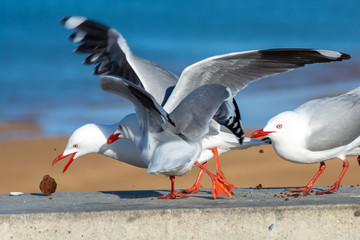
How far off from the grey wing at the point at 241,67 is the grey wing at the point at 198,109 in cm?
56

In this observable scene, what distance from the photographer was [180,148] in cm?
455

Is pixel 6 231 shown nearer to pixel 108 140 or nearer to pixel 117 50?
pixel 108 140

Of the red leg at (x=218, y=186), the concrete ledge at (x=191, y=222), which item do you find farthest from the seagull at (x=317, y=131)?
the concrete ledge at (x=191, y=222)

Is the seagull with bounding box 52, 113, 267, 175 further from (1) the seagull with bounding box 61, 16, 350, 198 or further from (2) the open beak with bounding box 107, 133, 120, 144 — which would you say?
(2) the open beak with bounding box 107, 133, 120, 144

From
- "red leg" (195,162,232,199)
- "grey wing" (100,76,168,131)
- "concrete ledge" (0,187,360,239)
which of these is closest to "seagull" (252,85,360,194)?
"red leg" (195,162,232,199)

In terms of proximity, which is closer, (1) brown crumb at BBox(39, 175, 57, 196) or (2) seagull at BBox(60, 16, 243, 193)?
(1) brown crumb at BBox(39, 175, 57, 196)

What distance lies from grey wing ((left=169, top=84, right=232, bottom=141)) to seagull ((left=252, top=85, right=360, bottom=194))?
0.71m

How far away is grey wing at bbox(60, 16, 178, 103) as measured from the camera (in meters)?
6.14

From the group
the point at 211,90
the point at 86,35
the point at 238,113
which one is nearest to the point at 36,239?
the point at 211,90

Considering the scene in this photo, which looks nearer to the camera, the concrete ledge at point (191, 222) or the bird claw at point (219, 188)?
the concrete ledge at point (191, 222)

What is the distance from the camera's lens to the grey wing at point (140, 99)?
425 cm

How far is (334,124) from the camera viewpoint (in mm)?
5098

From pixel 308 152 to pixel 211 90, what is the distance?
109 centimetres

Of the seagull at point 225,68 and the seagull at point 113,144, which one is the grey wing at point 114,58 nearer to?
the seagull at point 225,68
